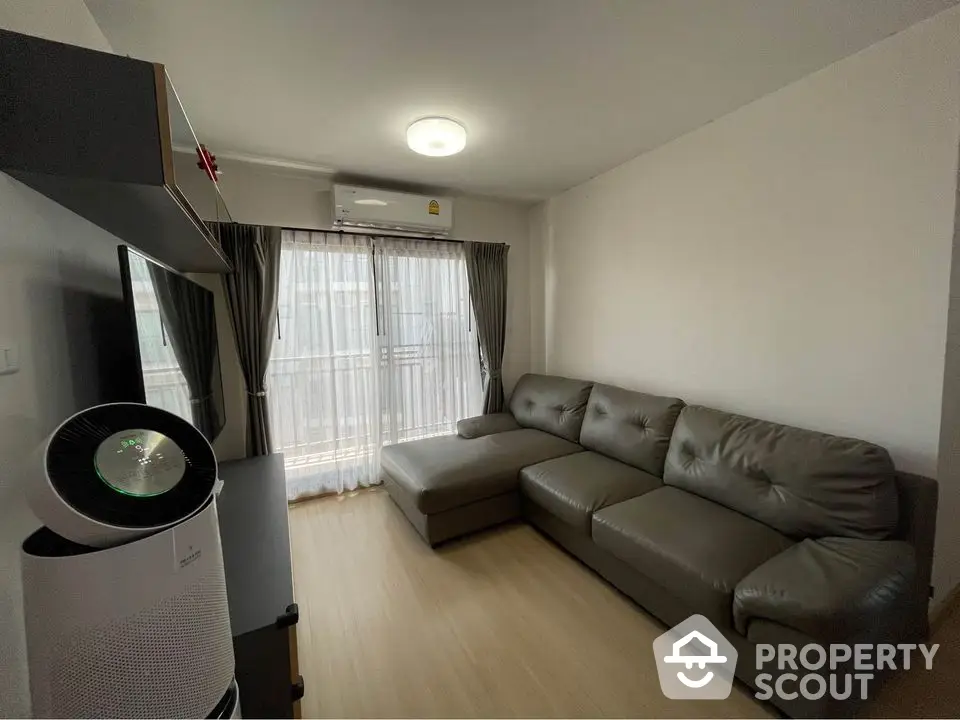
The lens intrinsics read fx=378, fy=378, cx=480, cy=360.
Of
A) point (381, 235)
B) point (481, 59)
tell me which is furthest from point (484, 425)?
point (481, 59)

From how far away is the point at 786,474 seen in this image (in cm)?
169

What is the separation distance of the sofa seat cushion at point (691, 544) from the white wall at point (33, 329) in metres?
1.87

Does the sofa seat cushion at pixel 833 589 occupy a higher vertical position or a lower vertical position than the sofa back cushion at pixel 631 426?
lower

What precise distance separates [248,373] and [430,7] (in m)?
2.36

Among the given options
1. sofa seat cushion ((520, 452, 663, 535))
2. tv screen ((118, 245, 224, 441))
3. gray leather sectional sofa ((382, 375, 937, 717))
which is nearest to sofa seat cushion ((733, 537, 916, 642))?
gray leather sectional sofa ((382, 375, 937, 717))

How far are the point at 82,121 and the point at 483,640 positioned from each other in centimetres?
214

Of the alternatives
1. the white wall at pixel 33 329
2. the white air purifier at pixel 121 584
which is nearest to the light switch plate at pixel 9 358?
the white wall at pixel 33 329

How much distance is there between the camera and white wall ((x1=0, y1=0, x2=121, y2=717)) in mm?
776

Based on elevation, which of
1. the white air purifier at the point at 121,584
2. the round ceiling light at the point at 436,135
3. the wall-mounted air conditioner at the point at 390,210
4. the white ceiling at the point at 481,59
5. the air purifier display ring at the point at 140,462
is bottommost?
the white air purifier at the point at 121,584

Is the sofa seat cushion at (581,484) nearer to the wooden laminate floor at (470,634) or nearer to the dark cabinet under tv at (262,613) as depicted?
the wooden laminate floor at (470,634)

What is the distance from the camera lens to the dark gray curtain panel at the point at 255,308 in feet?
8.43

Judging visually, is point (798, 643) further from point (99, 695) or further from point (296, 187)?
point (296, 187)

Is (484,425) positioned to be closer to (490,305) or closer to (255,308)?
(490,305)

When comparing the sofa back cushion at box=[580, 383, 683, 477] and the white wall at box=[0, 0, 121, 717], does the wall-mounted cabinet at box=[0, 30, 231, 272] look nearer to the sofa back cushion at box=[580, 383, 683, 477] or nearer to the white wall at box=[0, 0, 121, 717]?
the white wall at box=[0, 0, 121, 717]
